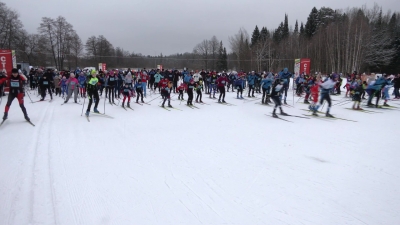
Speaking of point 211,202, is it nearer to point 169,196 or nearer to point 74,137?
point 169,196

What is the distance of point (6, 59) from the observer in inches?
669

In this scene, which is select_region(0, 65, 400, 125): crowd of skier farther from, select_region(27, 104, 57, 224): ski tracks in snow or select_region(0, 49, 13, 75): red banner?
select_region(27, 104, 57, 224): ski tracks in snow

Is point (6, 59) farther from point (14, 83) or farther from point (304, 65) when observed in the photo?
point (304, 65)

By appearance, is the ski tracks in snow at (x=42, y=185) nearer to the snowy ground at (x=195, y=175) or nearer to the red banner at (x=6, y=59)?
the snowy ground at (x=195, y=175)

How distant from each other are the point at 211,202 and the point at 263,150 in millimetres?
2811

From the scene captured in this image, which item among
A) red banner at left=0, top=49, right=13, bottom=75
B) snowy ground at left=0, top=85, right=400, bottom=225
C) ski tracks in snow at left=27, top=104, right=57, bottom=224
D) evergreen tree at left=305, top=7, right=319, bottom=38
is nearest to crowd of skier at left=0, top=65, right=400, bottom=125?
red banner at left=0, top=49, right=13, bottom=75

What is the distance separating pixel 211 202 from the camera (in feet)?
11.8

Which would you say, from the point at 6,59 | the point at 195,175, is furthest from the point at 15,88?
the point at 6,59

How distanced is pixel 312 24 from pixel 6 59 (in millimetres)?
64201

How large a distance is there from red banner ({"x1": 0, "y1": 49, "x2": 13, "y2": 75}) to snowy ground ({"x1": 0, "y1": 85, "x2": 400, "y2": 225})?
12.3 meters

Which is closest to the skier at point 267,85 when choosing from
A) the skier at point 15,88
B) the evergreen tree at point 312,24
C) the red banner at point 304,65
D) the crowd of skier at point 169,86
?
the crowd of skier at point 169,86

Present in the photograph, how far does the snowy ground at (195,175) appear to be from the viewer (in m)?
3.30

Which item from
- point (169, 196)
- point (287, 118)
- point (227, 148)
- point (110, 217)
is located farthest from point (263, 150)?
point (287, 118)

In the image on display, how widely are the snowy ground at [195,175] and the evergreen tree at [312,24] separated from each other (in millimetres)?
59478
